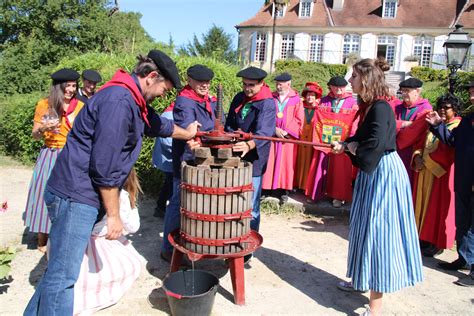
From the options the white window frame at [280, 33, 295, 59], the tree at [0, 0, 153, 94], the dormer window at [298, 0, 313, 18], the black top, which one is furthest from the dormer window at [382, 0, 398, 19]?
the black top

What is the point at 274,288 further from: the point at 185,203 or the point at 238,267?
the point at 185,203

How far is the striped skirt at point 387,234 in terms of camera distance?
335cm

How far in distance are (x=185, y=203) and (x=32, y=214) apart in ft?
6.74

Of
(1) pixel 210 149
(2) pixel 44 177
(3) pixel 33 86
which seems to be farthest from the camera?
(3) pixel 33 86

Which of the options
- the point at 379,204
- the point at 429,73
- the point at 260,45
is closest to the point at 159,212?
the point at 379,204

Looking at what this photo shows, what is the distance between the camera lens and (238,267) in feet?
12.0

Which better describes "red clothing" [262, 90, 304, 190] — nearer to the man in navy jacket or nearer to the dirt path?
the dirt path

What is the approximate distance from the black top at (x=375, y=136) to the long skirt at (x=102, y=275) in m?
2.13

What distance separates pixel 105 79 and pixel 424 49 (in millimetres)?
33759

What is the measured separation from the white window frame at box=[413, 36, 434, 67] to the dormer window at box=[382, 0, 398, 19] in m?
2.92

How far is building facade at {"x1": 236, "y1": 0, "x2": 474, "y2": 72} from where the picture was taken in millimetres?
34781

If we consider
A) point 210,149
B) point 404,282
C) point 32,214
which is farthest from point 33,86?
point 404,282

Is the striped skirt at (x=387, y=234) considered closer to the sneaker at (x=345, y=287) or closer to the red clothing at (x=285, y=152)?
the sneaker at (x=345, y=287)

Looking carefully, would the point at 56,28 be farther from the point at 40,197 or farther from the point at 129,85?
the point at 129,85
